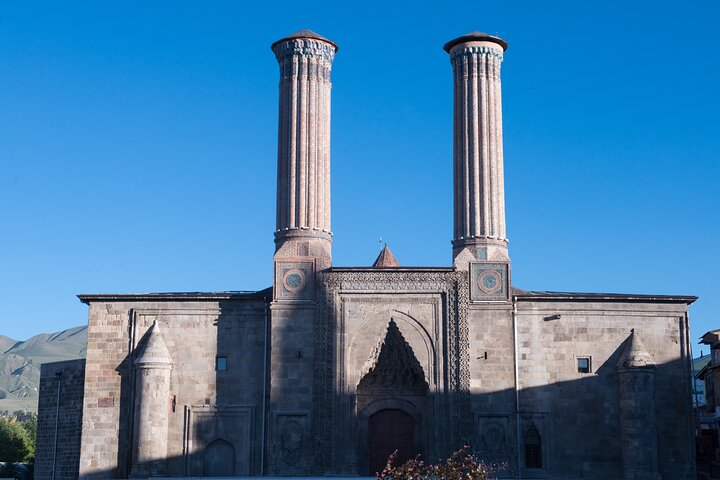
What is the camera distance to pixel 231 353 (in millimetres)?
28438

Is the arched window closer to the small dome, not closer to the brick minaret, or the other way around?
the brick minaret

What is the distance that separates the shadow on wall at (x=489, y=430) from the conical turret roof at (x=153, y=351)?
2.15ft

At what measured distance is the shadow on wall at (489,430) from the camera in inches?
1071

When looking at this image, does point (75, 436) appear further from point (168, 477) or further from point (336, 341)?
point (336, 341)

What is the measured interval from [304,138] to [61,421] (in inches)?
429

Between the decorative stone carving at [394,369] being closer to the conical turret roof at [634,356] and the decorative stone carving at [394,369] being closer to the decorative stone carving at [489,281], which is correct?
the decorative stone carving at [489,281]

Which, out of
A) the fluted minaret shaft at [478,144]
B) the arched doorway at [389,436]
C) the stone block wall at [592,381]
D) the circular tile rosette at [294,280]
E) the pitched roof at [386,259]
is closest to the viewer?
the stone block wall at [592,381]

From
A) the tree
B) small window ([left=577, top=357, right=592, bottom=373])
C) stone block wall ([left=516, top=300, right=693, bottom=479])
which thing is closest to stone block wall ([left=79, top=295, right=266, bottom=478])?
stone block wall ([left=516, top=300, right=693, bottom=479])

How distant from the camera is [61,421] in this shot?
29969mm

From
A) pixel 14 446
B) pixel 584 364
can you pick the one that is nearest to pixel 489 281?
pixel 584 364

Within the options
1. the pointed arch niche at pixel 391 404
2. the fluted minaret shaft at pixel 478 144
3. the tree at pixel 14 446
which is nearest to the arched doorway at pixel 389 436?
the pointed arch niche at pixel 391 404

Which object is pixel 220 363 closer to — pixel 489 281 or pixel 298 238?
pixel 298 238

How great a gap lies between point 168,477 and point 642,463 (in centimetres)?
1233

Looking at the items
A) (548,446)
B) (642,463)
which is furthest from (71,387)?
(642,463)
